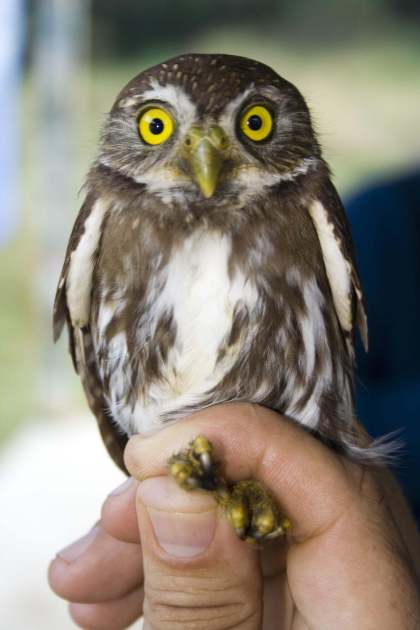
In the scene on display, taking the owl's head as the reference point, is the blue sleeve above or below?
below

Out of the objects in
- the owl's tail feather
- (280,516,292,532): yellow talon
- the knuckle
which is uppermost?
the owl's tail feather

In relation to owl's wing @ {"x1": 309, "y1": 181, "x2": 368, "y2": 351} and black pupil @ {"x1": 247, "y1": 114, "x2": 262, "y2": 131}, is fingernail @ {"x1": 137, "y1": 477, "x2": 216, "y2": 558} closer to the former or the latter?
owl's wing @ {"x1": 309, "y1": 181, "x2": 368, "y2": 351}

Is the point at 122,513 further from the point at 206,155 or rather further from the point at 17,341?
the point at 17,341

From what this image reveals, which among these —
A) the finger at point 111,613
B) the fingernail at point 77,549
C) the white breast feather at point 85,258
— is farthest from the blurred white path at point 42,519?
the white breast feather at point 85,258

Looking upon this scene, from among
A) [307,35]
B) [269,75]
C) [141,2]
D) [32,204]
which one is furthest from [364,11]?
[269,75]

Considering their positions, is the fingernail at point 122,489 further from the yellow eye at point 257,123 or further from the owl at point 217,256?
the yellow eye at point 257,123

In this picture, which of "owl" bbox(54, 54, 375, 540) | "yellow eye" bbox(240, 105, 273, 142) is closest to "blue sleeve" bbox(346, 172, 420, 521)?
"owl" bbox(54, 54, 375, 540)
